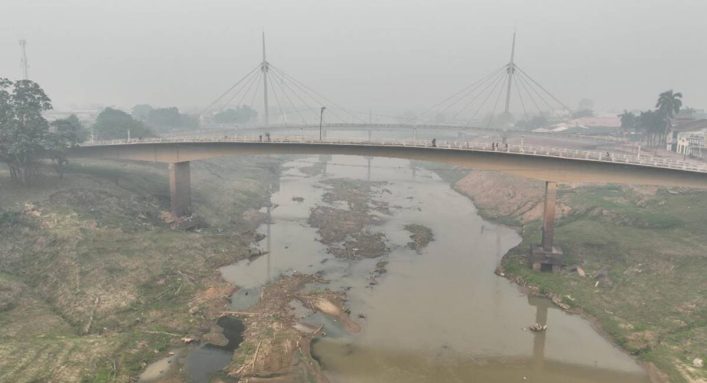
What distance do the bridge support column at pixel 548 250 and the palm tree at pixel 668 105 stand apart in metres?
80.5

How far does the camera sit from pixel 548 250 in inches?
2023

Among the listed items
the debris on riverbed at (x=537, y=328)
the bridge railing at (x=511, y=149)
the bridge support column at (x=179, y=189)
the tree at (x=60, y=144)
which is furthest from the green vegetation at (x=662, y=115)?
the tree at (x=60, y=144)

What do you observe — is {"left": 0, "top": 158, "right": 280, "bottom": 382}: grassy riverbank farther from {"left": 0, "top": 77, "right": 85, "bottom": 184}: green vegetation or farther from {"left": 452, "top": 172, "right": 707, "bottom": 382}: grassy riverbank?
{"left": 452, "top": 172, "right": 707, "bottom": 382}: grassy riverbank

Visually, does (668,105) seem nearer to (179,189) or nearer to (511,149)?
(511,149)

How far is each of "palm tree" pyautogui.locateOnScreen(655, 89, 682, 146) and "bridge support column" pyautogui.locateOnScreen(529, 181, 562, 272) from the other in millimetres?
80484

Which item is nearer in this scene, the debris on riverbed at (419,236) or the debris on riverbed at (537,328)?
the debris on riverbed at (537,328)

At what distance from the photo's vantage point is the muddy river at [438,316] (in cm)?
3394

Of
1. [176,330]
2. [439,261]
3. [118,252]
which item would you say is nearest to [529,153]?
[439,261]

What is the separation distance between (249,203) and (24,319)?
48811mm

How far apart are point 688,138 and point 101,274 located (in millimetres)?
112678

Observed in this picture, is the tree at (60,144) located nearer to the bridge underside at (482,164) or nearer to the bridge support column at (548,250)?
the bridge underside at (482,164)

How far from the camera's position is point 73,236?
50656mm

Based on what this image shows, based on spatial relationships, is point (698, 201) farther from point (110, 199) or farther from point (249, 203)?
point (110, 199)

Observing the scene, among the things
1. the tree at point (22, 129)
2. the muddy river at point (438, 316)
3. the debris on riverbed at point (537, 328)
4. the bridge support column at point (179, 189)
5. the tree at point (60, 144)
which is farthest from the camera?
the bridge support column at point (179, 189)
